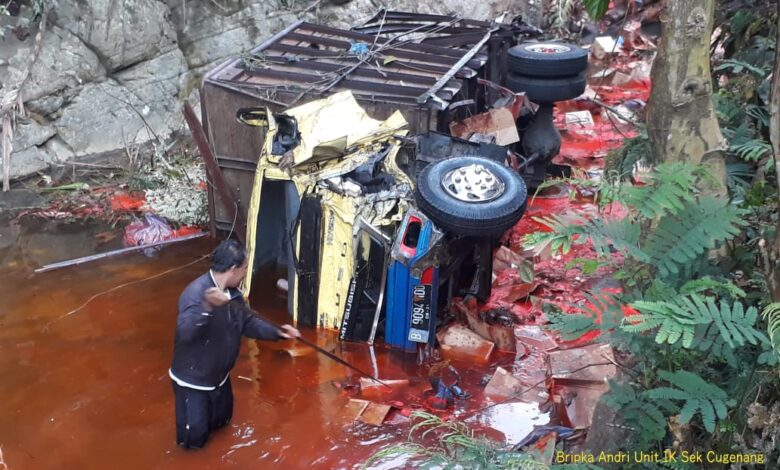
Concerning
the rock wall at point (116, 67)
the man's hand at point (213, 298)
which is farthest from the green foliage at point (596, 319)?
the rock wall at point (116, 67)

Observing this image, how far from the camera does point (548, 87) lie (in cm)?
763

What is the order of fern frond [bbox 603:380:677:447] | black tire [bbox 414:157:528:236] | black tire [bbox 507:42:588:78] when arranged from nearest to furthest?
fern frond [bbox 603:380:677:447], black tire [bbox 414:157:528:236], black tire [bbox 507:42:588:78]

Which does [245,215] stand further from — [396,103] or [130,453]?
[130,453]

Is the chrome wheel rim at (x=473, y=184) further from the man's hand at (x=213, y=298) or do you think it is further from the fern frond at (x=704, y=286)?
the fern frond at (x=704, y=286)

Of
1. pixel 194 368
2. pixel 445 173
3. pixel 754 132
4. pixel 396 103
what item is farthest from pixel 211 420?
pixel 754 132

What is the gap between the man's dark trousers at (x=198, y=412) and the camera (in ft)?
14.6

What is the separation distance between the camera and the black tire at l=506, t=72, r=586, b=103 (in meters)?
7.63

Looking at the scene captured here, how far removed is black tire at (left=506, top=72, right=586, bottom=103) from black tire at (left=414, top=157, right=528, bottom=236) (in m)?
2.53

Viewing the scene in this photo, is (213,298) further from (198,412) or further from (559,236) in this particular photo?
(559,236)

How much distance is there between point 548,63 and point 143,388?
5087 mm

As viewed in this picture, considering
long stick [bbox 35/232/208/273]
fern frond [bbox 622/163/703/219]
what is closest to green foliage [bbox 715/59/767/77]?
fern frond [bbox 622/163/703/219]

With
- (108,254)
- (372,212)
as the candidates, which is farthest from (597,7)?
(108,254)

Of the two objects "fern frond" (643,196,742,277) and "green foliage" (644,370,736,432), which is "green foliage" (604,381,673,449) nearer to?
"green foliage" (644,370,736,432)

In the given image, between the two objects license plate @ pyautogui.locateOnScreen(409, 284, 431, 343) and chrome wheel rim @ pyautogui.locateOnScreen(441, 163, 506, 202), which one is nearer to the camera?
chrome wheel rim @ pyautogui.locateOnScreen(441, 163, 506, 202)
